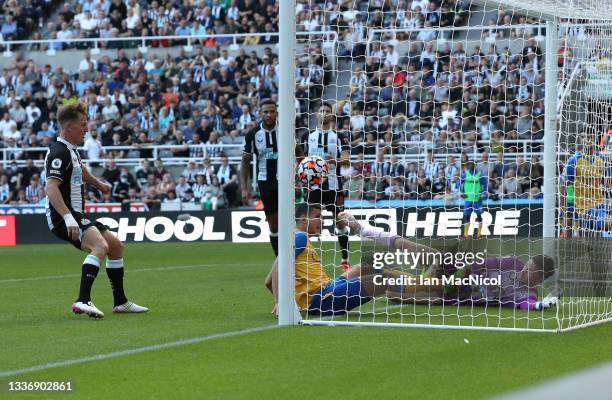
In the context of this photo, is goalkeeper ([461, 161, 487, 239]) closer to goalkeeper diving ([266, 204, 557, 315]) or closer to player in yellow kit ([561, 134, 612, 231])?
player in yellow kit ([561, 134, 612, 231])

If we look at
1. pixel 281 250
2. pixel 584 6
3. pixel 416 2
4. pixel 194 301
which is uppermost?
pixel 416 2

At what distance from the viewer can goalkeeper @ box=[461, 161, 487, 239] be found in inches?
782

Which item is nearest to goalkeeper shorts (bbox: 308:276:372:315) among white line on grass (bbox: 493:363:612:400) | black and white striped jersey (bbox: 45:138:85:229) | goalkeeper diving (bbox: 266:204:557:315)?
goalkeeper diving (bbox: 266:204:557:315)

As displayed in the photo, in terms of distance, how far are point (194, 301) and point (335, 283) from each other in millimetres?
2393

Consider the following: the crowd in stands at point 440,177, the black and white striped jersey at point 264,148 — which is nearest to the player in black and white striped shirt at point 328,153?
the black and white striped jersey at point 264,148

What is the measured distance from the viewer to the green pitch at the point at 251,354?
548 cm

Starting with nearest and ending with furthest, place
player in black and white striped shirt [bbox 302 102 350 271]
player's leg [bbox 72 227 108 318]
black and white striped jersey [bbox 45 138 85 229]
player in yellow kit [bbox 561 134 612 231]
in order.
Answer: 1. player's leg [bbox 72 227 108 318]
2. black and white striped jersey [bbox 45 138 85 229]
3. player in yellow kit [bbox 561 134 612 231]
4. player in black and white striped shirt [bbox 302 102 350 271]

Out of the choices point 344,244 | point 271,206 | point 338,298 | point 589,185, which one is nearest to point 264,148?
point 271,206

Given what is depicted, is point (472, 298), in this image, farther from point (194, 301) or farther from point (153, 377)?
point (153, 377)

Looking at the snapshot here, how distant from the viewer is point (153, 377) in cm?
588

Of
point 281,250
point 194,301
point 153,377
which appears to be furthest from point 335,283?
point 153,377

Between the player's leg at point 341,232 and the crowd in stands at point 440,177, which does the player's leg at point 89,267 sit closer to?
the player's leg at point 341,232

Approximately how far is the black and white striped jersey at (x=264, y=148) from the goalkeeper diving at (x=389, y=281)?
2488 mm

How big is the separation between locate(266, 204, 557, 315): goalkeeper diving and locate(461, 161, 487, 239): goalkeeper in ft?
31.5
